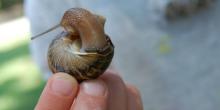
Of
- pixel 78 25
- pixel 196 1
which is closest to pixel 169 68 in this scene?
pixel 196 1

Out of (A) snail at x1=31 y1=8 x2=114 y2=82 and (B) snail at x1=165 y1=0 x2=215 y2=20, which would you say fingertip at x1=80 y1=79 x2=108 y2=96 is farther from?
(B) snail at x1=165 y1=0 x2=215 y2=20

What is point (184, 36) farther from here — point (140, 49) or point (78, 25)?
point (78, 25)

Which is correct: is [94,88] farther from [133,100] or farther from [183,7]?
[183,7]

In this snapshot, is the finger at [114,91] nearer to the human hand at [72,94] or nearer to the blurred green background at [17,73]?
the human hand at [72,94]

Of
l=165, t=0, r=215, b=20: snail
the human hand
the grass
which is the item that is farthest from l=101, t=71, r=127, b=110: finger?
the grass

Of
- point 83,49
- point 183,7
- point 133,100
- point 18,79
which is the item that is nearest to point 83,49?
point 83,49

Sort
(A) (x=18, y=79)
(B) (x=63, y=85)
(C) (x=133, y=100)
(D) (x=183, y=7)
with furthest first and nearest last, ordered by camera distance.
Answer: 1. (A) (x=18, y=79)
2. (D) (x=183, y=7)
3. (C) (x=133, y=100)
4. (B) (x=63, y=85)
